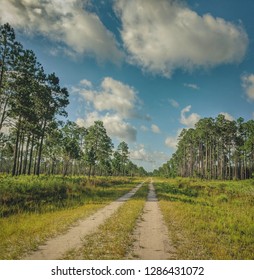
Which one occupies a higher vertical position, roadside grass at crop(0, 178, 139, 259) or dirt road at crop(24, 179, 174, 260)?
dirt road at crop(24, 179, 174, 260)

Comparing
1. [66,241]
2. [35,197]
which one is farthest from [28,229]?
[35,197]

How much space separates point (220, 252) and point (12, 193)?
42.9ft

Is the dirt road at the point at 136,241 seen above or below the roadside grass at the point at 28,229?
above

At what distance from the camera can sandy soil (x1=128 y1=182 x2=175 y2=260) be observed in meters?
6.37

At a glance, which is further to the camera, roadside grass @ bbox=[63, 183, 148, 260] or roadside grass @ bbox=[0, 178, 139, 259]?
roadside grass @ bbox=[0, 178, 139, 259]

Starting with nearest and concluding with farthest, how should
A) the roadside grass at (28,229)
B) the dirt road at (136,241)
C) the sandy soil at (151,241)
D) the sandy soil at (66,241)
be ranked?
the sandy soil at (66,241), the dirt road at (136,241), the sandy soil at (151,241), the roadside grass at (28,229)

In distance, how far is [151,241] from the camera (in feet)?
25.3

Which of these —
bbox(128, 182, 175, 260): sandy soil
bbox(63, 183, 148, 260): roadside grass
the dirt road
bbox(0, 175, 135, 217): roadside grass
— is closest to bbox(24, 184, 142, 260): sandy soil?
the dirt road

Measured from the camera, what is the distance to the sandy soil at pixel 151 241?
6371 mm

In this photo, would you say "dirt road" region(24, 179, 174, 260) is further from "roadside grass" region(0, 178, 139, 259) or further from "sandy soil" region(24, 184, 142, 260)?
"roadside grass" region(0, 178, 139, 259)

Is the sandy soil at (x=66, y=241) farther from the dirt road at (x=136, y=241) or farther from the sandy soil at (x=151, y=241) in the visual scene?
the sandy soil at (x=151, y=241)

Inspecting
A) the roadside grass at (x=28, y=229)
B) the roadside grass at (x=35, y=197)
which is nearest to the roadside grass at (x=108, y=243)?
the roadside grass at (x=28, y=229)

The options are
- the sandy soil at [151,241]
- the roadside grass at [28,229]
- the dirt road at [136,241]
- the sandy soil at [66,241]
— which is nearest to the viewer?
the sandy soil at [66,241]
